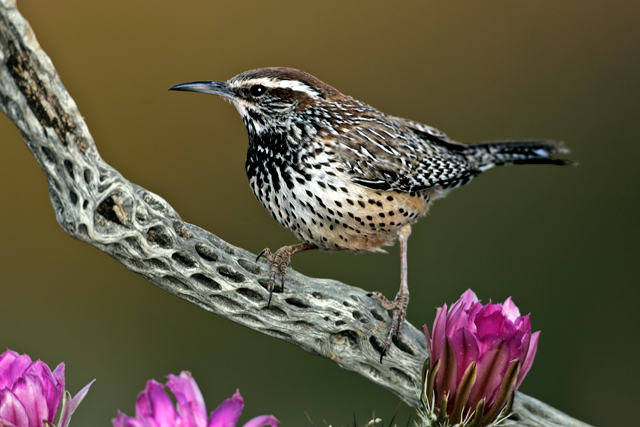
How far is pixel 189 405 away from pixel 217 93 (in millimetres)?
845

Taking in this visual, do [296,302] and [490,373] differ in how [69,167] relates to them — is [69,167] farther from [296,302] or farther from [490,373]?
[490,373]

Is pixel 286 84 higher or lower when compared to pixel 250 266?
higher

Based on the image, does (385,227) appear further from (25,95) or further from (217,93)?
(25,95)

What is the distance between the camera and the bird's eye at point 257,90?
1.20 m

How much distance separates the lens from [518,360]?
2.17ft

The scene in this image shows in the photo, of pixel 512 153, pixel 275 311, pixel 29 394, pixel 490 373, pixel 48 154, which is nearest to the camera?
pixel 29 394

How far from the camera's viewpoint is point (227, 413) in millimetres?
469

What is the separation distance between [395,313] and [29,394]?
0.73 meters

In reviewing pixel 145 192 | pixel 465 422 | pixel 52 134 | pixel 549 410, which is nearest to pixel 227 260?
pixel 145 192

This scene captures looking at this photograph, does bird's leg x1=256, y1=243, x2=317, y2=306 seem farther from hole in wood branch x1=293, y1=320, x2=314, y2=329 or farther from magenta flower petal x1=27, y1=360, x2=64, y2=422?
magenta flower petal x1=27, y1=360, x2=64, y2=422

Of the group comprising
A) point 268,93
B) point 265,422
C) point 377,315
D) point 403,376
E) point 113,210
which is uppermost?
point 268,93

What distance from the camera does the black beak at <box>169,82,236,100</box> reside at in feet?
3.77

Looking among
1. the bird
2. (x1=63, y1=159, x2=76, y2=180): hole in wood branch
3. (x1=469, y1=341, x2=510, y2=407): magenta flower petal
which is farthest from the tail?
(x1=63, y1=159, x2=76, y2=180): hole in wood branch

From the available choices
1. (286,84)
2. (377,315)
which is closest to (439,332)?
(377,315)
